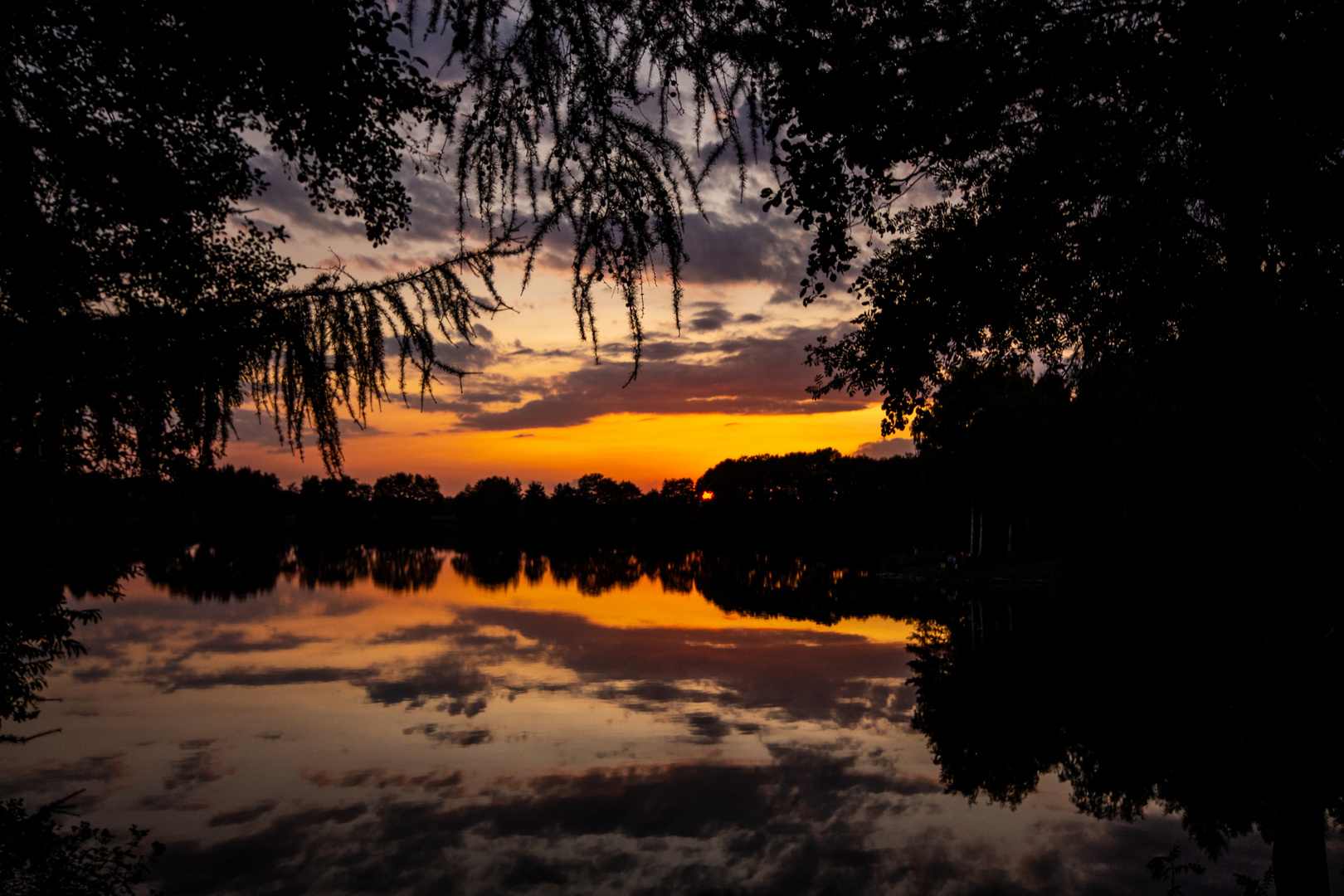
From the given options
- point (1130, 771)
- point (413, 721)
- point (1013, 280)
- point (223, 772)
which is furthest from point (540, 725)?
point (1013, 280)

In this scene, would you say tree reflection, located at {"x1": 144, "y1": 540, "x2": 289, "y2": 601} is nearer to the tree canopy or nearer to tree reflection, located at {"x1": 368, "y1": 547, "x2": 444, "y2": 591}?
tree reflection, located at {"x1": 368, "y1": 547, "x2": 444, "y2": 591}

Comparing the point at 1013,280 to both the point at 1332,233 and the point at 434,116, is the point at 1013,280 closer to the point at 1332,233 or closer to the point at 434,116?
the point at 1332,233

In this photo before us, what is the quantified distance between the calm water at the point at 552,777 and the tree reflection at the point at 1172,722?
78 centimetres

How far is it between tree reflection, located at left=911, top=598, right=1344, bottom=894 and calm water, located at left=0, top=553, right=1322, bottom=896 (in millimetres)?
777

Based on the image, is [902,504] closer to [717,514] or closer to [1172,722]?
[717,514]

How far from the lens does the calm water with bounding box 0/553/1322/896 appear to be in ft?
40.0

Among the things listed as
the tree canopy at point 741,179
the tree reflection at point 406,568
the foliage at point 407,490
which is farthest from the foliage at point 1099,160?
the foliage at point 407,490

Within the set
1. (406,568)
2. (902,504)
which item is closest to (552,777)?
(406,568)

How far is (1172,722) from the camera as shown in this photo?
1786cm

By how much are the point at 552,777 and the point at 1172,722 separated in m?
14.3

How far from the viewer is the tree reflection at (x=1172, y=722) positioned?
6.78 metres

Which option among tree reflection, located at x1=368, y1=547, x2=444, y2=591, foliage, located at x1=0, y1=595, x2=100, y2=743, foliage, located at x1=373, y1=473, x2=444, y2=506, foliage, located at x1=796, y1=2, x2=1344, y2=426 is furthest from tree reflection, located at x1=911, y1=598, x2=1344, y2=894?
foliage, located at x1=373, y1=473, x2=444, y2=506

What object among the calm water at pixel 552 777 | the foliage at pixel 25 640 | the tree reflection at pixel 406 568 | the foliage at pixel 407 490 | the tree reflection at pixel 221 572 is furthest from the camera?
the foliage at pixel 407 490

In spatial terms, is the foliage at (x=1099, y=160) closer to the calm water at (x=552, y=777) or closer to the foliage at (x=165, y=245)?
the foliage at (x=165, y=245)
